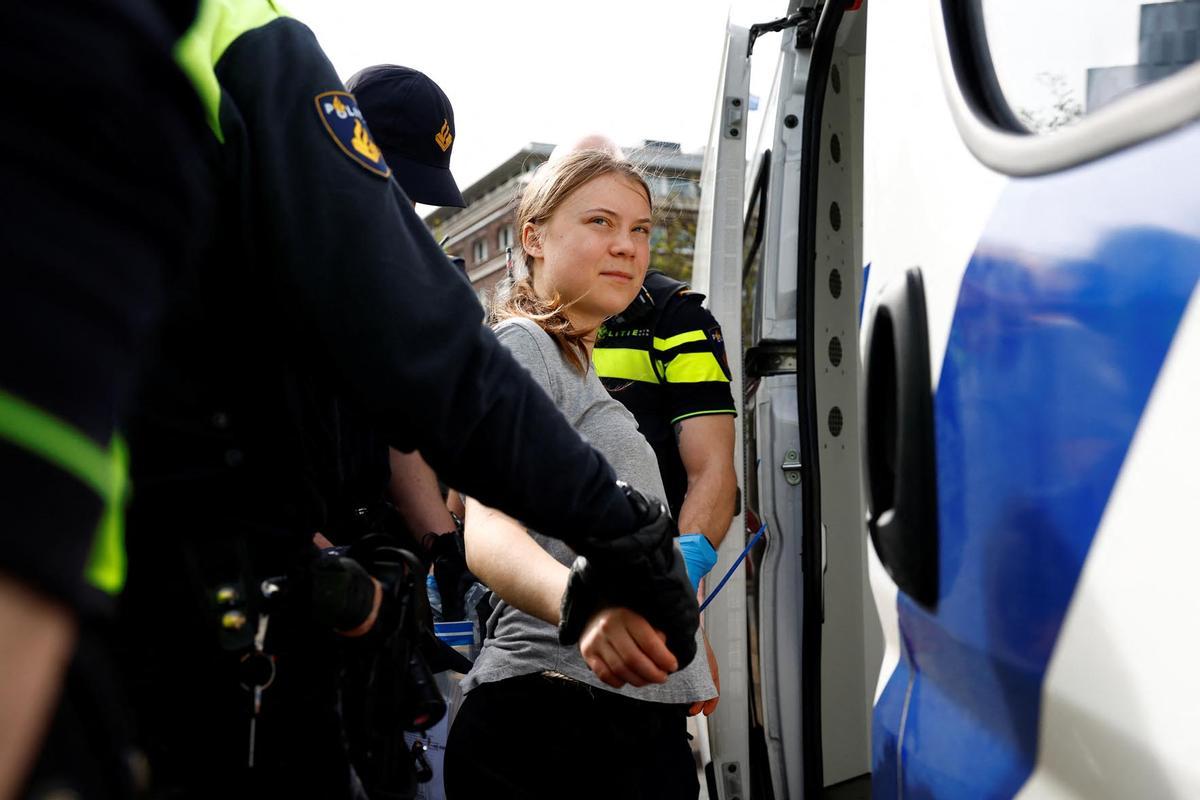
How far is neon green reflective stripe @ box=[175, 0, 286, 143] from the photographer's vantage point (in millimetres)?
956

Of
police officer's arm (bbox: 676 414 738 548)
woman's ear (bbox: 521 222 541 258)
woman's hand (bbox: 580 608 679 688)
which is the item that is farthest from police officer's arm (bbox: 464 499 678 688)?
police officer's arm (bbox: 676 414 738 548)

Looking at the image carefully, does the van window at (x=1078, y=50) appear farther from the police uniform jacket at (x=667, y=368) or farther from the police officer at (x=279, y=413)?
the police uniform jacket at (x=667, y=368)

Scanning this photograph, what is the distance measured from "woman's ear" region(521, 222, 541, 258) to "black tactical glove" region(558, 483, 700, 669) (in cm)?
93

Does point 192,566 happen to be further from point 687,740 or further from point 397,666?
point 687,740

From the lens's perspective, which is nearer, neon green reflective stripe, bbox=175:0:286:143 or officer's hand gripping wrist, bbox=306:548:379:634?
neon green reflective stripe, bbox=175:0:286:143

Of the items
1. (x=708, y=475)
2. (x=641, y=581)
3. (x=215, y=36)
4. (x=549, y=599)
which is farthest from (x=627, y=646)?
(x=708, y=475)

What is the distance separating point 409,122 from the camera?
225cm

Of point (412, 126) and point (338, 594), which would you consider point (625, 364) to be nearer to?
point (412, 126)

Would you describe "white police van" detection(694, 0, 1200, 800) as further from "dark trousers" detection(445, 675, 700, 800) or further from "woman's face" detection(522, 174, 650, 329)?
"woman's face" detection(522, 174, 650, 329)

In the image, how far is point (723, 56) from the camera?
277cm

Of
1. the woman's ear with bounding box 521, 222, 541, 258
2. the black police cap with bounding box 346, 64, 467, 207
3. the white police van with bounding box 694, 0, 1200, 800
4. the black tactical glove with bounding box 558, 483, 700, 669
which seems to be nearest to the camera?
the white police van with bounding box 694, 0, 1200, 800

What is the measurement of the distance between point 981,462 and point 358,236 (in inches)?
25.9

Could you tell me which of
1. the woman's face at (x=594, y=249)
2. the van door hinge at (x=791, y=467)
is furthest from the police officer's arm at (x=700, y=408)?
A: the woman's face at (x=594, y=249)

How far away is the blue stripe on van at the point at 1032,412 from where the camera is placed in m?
0.86
